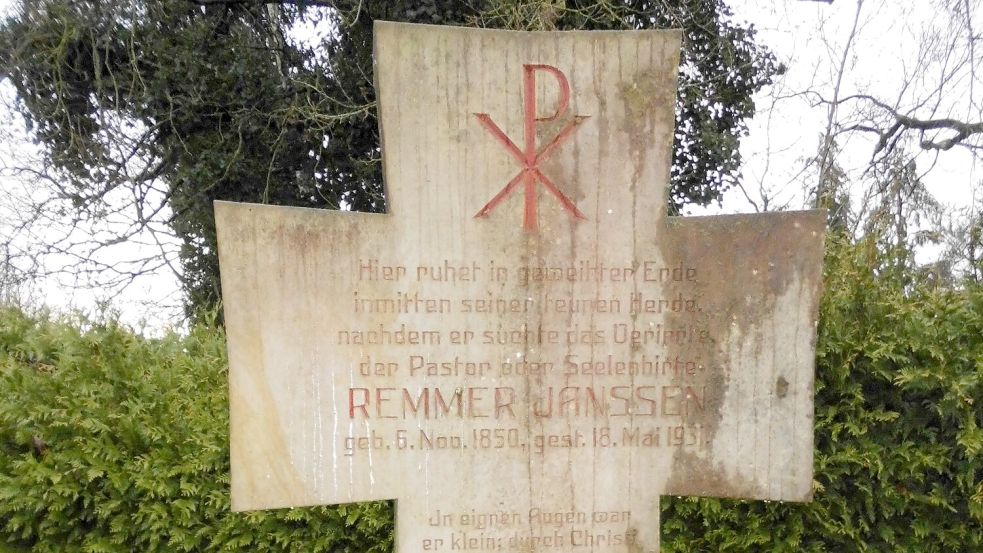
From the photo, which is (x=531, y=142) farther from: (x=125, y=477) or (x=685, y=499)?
(x=125, y=477)

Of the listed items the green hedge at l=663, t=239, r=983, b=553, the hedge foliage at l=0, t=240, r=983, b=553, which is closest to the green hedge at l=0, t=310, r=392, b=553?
the hedge foliage at l=0, t=240, r=983, b=553

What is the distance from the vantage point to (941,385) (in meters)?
3.24

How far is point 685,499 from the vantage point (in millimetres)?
3486

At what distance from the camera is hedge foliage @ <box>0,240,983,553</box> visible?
328cm

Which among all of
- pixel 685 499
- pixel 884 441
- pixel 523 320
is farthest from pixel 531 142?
pixel 884 441

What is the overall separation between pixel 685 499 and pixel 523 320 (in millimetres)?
1444

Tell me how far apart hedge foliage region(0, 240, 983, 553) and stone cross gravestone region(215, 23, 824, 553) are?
2.90 feet

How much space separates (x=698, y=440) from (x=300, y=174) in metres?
7.67

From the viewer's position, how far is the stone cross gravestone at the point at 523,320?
2510mm

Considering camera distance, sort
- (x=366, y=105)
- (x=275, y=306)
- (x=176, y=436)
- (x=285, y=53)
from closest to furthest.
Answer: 1. (x=275, y=306)
2. (x=176, y=436)
3. (x=366, y=105)
4. (x=285, y=53)

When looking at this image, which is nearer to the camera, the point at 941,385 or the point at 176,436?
the point at 941,385

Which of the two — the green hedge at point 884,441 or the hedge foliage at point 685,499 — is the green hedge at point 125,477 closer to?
the hedge foliage at point 685,499

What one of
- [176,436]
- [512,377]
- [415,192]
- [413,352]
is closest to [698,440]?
[512,377]

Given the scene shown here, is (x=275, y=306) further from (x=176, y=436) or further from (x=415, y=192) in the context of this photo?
(x=176, y=436)
